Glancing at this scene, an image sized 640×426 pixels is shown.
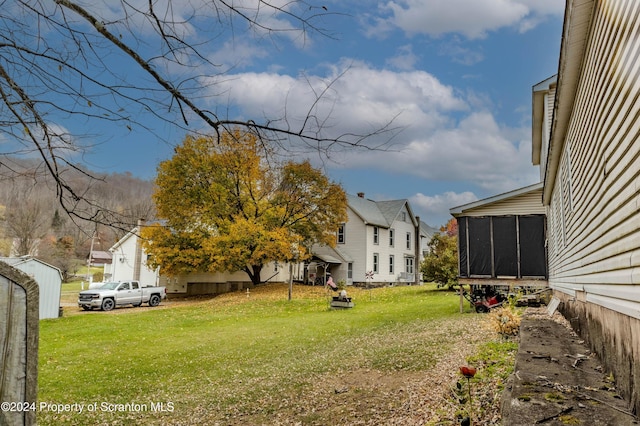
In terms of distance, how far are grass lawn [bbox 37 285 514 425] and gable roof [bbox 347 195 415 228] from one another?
19.1 meters

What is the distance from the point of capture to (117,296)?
78.2 ft

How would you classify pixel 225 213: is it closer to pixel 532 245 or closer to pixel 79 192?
pixel 532 245

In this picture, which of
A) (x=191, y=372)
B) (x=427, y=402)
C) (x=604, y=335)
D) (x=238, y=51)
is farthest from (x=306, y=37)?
(x=191, y=372)

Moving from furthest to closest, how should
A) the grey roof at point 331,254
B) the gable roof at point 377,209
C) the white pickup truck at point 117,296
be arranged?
the gable roof at point 377,209, the grey roof at point 331,254, the white pickup truck at point 117,296

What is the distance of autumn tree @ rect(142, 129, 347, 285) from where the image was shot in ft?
84.4

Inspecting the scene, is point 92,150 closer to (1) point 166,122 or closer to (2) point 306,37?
(1) point 166,122

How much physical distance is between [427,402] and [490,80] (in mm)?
9237

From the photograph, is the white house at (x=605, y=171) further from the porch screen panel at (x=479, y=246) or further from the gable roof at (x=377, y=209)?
the gable roof at (x=377, y=209)

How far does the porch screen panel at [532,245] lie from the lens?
1530 cm

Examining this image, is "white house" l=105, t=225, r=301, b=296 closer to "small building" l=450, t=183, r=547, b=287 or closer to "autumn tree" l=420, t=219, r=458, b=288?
"autumn tree" l=420, t=219, r=458, b=288

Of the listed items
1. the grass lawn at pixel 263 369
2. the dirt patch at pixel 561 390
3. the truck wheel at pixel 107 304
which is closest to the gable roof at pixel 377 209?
the truck wheel at pixel 107 304

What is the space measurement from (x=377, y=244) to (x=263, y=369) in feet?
93.0

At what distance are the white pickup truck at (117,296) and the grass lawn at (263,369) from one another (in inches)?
246

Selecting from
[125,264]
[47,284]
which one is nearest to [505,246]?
[47,284]
